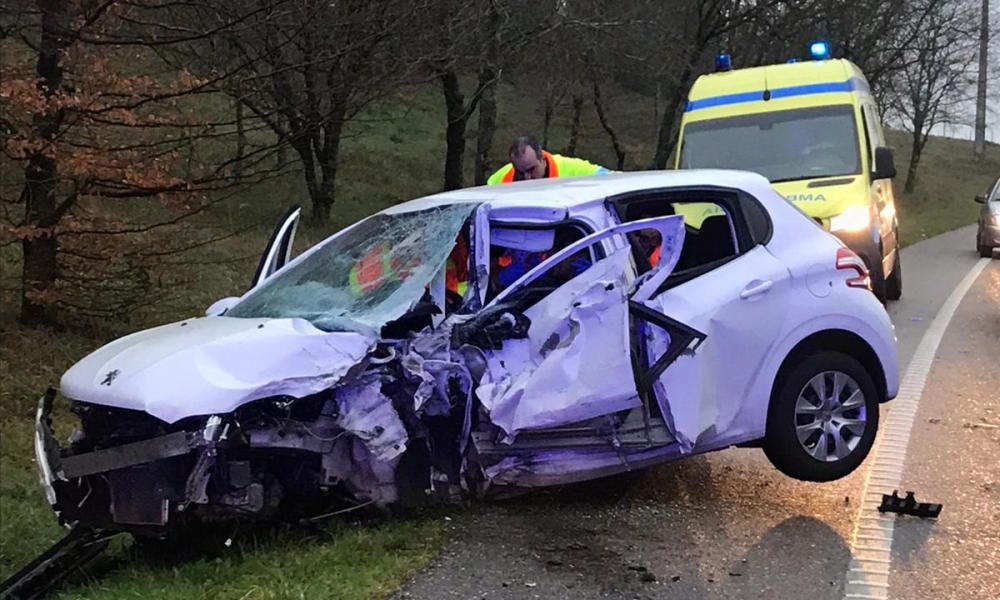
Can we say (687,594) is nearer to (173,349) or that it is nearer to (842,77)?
(173,349)

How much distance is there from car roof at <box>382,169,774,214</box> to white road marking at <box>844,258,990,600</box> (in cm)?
168

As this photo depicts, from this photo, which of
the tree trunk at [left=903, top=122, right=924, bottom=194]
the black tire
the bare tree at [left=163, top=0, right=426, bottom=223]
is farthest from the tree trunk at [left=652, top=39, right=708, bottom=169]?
the tree trunk at [left=903, top=122, right=924, bottom=194]

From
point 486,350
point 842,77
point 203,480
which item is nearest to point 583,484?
point 486,350

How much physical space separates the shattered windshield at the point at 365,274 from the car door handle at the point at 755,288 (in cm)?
142

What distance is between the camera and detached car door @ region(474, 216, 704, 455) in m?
4.29

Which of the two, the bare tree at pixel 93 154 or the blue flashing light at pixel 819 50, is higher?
the blue flashing light at pixel 819 50

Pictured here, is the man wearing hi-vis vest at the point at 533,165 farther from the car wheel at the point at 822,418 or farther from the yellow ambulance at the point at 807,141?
the yellow ambulance at the point at 807,141

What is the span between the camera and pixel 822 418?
16.8 ft

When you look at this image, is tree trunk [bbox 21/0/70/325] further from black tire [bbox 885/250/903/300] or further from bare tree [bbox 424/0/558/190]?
black tire [bbox 885/250/903/300]

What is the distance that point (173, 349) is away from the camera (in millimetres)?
4258

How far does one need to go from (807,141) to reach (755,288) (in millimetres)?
5760

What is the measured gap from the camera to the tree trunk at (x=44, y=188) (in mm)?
8320

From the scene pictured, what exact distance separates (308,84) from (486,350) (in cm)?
810

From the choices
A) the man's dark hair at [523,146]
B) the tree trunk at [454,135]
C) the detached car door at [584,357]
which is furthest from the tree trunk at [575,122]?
the detached car door at [584,357]
